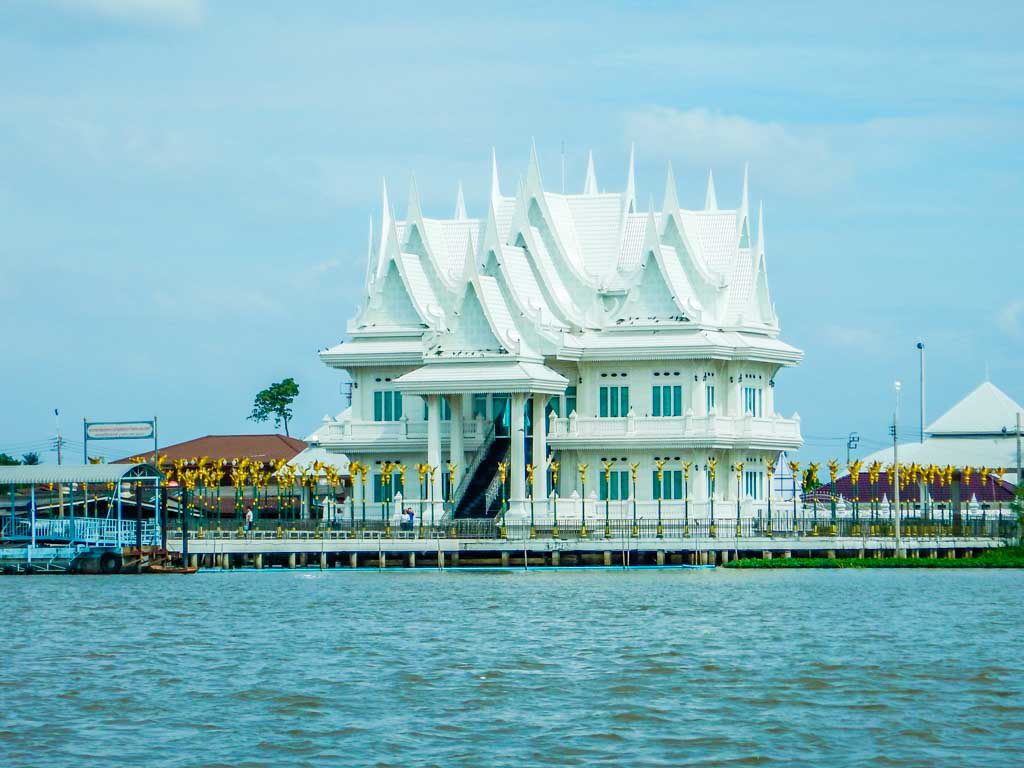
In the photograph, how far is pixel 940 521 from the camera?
83125 millimetres

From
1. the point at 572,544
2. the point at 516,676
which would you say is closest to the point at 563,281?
the point at 572,544

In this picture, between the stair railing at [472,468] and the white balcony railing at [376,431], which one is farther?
the white balcony railing at [376,431]

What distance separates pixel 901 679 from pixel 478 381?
41315 mm

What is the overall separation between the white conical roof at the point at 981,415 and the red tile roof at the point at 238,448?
35.1 m

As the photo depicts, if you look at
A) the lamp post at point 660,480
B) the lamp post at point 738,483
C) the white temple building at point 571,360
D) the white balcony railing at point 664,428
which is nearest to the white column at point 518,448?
the white temple building at point 571,360

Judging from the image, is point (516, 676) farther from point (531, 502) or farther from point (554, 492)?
point (554, 492)

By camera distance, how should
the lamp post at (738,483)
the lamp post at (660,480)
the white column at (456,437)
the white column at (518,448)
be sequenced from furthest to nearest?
the white column at (456,437), the white column at (518,448), the lamp post at (660,480), the lamp post at (738,483)

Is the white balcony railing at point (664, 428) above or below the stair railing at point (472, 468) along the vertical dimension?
above

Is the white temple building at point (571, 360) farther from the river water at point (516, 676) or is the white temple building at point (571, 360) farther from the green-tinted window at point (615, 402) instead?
the river water at point (516, 676)

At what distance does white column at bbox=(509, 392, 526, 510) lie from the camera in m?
82.9

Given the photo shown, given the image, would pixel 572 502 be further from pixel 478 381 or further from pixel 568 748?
pixel 568 748

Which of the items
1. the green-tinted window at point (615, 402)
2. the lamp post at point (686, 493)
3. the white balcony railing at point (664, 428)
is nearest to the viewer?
the lamp post at point (686, 493)

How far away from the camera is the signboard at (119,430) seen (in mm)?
84312

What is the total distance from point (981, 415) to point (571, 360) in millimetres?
38311
